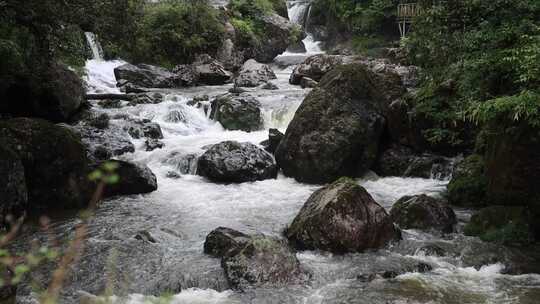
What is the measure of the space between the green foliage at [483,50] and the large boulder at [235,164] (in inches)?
184

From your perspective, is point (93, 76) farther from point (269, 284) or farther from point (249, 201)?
point (269, 284)

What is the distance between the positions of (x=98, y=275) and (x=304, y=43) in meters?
32.2

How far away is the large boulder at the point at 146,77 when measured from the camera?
21.7 metres

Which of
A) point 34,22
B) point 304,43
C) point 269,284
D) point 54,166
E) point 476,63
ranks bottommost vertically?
point 269,284

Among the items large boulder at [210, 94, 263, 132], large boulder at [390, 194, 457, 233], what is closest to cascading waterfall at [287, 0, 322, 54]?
large boulder at [210, 94, 263, 132]

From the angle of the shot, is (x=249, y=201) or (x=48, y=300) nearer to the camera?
(x=48, y=300)

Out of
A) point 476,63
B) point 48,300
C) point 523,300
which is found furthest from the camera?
point 476,63

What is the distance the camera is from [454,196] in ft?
34.3

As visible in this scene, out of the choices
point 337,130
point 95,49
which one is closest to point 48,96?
point 337,130

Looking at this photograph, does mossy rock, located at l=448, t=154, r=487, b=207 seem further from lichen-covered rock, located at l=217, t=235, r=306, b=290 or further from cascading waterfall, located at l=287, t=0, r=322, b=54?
cascading waterfall, located at l=287, t=0, r=322, b=54

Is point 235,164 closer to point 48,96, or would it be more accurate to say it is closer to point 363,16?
point 48,96

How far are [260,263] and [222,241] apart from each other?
3.22ft

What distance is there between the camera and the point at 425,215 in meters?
9.05

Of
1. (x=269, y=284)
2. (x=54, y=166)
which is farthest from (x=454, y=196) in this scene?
(x=54, y=166)
